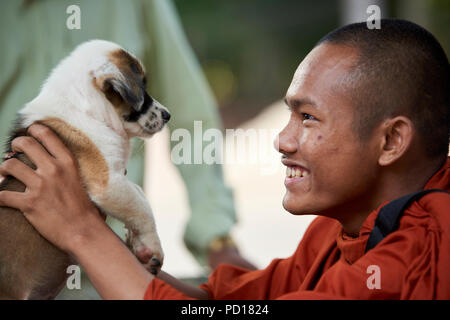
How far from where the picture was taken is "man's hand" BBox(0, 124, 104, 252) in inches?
42.7

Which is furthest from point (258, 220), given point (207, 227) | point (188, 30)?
point (207, 227)

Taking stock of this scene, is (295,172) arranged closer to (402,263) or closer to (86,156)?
(402,263)

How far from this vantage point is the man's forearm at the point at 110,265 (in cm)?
101

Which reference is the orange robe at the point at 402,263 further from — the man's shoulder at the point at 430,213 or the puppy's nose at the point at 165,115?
the puppy's nose at the point at 165,115

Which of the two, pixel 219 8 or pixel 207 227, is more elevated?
pixel 219 8

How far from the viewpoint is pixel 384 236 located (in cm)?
102

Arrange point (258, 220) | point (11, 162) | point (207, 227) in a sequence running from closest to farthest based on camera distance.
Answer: point (11, 162)
point (207, 227)
point (258, 220)

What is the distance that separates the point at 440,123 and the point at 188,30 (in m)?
3.62

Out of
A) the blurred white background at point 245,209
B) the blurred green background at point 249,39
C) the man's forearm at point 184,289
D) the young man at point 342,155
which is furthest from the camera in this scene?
the blurred green background at point 249,39

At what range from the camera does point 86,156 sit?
1134 mm

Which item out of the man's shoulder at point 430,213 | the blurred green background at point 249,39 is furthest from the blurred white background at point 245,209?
the blurred green background at point 249,39

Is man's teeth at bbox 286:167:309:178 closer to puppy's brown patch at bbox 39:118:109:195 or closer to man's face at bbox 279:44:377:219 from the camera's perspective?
man's face at bbox 279:44:377:219

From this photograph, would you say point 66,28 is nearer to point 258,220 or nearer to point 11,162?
point 11,162

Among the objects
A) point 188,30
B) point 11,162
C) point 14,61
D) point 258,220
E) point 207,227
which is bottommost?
point 258,220
